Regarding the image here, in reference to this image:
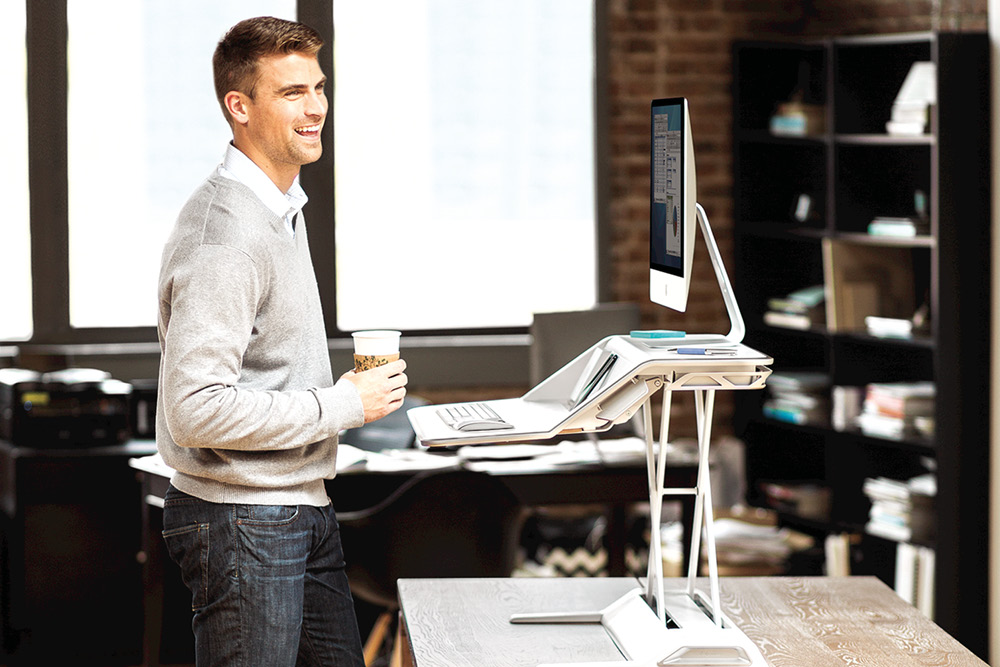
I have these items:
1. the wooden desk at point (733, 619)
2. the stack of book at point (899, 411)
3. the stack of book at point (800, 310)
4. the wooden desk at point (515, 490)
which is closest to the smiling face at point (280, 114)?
the wooden desk at point (733, 619)

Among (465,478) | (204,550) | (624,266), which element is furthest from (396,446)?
(204,550)

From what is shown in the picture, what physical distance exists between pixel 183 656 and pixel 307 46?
2.73 m

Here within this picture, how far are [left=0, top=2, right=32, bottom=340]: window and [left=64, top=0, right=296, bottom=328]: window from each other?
0.17 meters

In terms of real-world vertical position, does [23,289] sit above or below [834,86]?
below

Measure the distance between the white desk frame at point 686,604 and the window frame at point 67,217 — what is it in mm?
2844

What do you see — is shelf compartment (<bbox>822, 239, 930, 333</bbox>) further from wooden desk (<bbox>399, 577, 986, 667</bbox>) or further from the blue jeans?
the blue jeans

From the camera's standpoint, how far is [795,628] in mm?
2201

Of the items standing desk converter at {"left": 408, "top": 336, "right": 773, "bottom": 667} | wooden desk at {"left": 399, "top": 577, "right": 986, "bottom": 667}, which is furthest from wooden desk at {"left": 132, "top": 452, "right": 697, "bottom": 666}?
standing desk converter at {"left": 408, "top": 336, "right": 773, "bottom": 667}

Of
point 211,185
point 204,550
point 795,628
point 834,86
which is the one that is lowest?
point 795,628

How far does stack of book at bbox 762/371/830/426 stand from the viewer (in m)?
4.71

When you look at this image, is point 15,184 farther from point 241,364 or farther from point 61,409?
point 241,364

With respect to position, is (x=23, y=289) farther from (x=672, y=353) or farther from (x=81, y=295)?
(x=672, y=353)

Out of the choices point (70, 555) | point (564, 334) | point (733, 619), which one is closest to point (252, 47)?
point (733, 619)

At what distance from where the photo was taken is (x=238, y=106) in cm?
209
